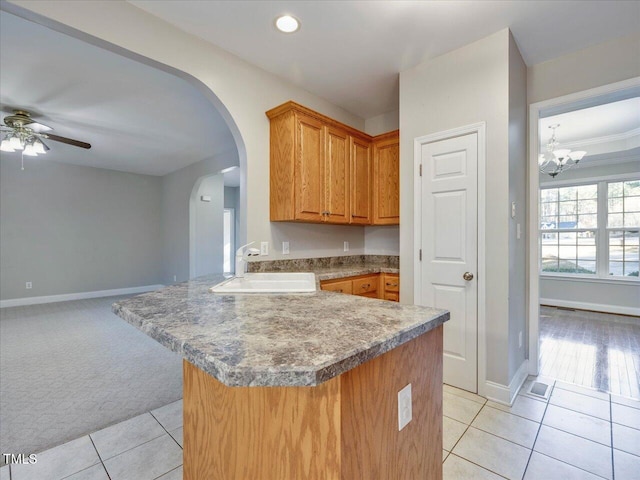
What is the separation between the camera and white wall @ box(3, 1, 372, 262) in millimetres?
1662

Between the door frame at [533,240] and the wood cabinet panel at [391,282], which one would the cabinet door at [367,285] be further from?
the door frame at [533,240]

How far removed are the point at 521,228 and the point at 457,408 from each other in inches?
59.2

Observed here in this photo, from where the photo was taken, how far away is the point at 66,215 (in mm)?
5734

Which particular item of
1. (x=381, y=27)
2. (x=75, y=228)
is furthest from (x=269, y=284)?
(x=75, y=228)

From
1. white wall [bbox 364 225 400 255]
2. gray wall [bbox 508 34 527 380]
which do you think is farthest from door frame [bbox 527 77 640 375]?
white wall [bbox 364 225 400 255]

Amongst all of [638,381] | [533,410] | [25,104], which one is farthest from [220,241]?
[638,381]

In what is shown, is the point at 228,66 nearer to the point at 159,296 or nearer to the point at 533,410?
the point at 159,296

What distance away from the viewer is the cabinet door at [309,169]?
8.43 ft

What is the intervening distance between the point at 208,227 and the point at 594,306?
689 centimetres

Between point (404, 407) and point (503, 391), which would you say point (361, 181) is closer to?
point (503, 391)

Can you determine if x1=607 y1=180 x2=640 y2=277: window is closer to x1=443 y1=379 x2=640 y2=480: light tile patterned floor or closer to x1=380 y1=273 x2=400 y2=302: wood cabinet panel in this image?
x1=443 y1=379 x2=640 y2=480: light tile patterned floor

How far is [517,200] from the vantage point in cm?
236

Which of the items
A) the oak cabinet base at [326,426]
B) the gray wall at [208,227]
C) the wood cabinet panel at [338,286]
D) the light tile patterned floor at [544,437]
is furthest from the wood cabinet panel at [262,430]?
the gray wall at [208,227]

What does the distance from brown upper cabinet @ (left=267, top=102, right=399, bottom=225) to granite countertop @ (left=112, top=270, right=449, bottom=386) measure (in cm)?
137
